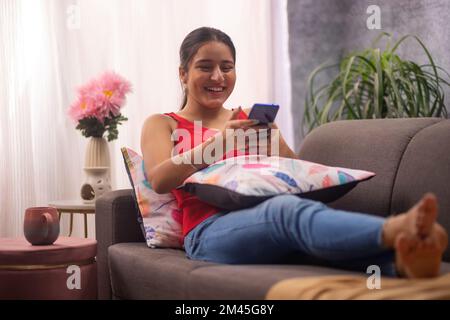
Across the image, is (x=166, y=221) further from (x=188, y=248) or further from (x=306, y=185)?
(x=306, y=185)

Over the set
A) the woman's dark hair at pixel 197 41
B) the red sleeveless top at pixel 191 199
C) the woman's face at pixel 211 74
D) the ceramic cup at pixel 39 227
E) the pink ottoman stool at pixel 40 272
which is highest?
the woman's dark hair at pixel 197 41

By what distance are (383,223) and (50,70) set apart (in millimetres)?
2109

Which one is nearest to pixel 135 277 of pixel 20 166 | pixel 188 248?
pixel 188 248

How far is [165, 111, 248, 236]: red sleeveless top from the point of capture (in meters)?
1.90

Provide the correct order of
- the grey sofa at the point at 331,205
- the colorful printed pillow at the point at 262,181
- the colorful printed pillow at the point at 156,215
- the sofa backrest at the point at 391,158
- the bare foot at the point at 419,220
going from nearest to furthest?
the bare foot at the point at 419,220 < the grey sofa at the point at 331,205 < the colorful printed pillow at the point at 262,181 < the sofa backrest at the point at 391,158 < the colorful printed pillow at the point at 156,215

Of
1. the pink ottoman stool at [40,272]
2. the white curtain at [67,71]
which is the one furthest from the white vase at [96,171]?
the pink ottoman stool at [40,272]

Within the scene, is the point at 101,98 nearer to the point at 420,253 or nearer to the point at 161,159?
the point at 161,159

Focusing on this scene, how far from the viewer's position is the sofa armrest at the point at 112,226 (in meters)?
2.11

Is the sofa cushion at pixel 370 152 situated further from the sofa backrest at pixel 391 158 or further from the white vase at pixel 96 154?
the white vase at pixel 96 154

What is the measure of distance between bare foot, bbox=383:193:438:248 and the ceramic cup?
105 cm

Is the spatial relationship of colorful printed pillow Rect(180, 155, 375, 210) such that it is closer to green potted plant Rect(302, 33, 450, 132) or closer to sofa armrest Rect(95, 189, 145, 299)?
sofa armrest Rect(95, 189, 145, 299)

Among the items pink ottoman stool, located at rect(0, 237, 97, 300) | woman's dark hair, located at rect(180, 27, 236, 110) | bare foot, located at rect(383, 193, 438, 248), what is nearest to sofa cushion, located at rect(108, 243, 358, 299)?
pink ottoman stool, located at rect(0, 237, 97, 300)

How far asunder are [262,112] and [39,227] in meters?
0.69

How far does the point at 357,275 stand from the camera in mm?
1438
